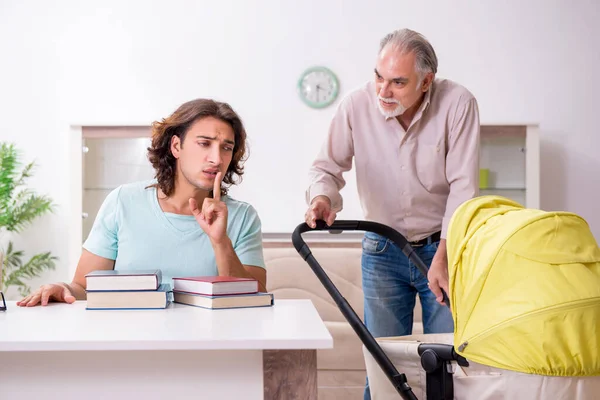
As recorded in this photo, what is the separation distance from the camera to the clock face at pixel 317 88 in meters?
4.75

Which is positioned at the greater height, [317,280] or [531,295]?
[531,295]

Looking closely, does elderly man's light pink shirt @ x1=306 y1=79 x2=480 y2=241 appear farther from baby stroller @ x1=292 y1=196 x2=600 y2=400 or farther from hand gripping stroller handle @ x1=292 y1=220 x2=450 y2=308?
baby stroller @ x1=292 y1=196 x2=600 y2=400

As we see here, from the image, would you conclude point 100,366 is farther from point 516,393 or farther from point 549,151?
point 549,151

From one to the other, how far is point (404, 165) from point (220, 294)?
3.17 feet

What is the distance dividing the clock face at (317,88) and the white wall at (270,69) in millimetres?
61

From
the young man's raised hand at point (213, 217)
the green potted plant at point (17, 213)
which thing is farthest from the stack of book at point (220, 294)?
the green potted plant at point (17, 213)

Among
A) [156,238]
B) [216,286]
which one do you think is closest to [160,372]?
[216,286]

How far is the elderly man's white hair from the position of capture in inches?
89.4

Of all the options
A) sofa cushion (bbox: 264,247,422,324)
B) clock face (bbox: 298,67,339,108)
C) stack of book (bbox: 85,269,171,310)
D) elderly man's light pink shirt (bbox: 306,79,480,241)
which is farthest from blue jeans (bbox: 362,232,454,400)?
clock face (bbox: 298,67,339,108)

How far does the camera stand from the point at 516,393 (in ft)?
4.65

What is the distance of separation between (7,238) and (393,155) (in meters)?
3.38

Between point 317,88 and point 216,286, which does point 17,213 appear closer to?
point 317,88

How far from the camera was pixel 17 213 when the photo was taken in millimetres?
4516

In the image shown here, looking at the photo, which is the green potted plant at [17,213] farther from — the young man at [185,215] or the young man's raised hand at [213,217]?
the young man's raised hand at [213,217]
